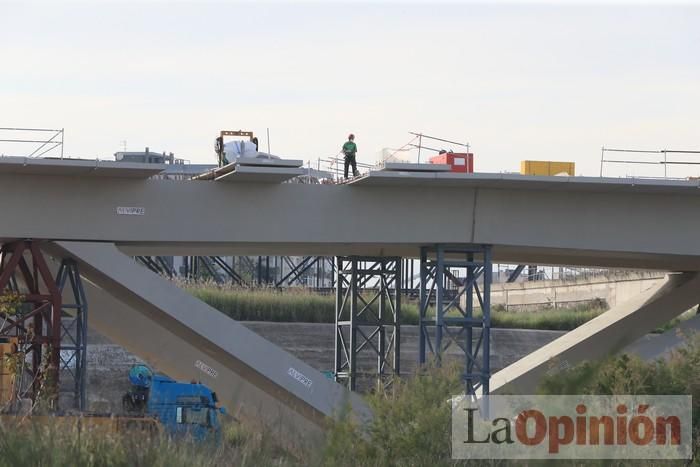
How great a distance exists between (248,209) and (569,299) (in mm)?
41748

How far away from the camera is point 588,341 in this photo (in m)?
38.8

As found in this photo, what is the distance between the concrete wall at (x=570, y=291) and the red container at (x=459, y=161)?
26.8m

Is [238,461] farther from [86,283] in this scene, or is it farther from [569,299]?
[569,299]

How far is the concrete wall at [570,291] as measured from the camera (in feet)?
207

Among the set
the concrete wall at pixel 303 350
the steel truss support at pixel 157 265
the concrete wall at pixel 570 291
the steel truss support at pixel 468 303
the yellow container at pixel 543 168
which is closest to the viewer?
the steel truss support at pixel 468 303

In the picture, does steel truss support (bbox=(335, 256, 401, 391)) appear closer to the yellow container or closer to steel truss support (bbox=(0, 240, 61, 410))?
the yellow container

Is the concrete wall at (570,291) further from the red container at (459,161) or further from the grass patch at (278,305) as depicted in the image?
the red container at (459,161)

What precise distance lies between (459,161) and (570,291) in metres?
37.4

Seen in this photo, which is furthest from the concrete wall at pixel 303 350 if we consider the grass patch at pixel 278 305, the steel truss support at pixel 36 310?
the steel truss support at pixel 36 310

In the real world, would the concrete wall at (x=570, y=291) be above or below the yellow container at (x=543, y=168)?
below

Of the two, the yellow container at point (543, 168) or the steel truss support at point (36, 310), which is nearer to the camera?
the steel truss support at point (36, 310)

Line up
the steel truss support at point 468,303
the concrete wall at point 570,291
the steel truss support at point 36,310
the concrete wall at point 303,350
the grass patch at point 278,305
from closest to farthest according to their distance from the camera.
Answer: the steel truss support at point 36,310, the steel truss support at point 468,303, the concrete wall at point 303,350, the grass patch at point 278,305, the concrete wall at point 570,291

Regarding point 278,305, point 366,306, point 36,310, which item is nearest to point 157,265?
point 278,305

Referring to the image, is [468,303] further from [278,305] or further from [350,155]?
[278,305]
